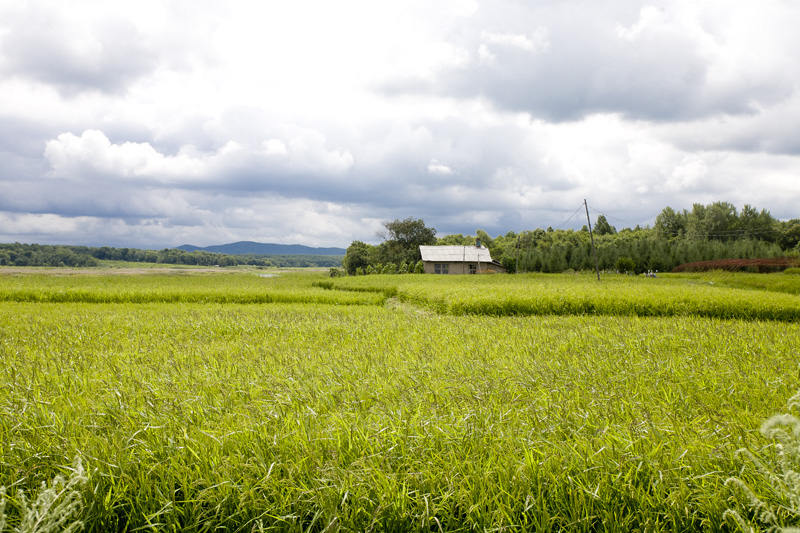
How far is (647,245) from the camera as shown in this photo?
212 ft

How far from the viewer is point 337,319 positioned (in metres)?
11.6

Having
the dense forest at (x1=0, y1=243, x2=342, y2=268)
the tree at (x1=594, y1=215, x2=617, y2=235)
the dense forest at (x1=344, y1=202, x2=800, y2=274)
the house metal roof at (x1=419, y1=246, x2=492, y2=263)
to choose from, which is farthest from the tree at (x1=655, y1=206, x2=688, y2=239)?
the dense forest at (x1=0, y1=243, x2=342, y2=268)

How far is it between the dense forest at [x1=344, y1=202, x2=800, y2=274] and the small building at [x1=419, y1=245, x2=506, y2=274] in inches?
252

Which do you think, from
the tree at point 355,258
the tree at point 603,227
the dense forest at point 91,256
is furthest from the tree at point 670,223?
the dense forest at point 91,256

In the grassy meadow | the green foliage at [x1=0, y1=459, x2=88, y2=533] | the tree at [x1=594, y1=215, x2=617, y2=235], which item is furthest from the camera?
the tree at [x1=594, y1=215, x2=617, y2=235]

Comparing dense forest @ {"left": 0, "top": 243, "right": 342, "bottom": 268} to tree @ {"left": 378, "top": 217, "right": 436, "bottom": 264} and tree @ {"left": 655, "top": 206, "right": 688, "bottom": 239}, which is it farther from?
tree @ {"left": 655, "top": 206, "right": 688, "bottom": 239}

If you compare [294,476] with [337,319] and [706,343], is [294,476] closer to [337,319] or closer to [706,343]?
[706,343]

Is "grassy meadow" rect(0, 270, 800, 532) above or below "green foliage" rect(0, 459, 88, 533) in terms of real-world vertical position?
below

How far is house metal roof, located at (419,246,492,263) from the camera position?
67375 mm

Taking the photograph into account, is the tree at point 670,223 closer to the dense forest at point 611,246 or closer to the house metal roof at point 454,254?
the dense forest at point 611,246

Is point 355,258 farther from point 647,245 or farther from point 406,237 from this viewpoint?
point 647,245

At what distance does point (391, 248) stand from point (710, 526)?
81.8 m

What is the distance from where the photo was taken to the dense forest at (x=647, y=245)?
60625mm

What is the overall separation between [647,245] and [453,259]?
3000cm
